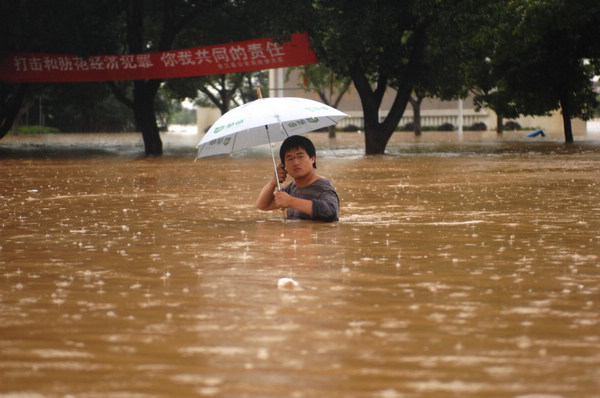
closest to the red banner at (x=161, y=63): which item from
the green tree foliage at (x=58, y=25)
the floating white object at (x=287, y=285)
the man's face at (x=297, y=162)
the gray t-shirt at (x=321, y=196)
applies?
the green tree foliage at (x=58, y=25)

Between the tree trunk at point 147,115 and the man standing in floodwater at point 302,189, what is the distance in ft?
68.7

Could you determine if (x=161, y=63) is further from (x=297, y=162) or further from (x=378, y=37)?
(x=297, y=162)

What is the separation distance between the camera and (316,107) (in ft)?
28.0

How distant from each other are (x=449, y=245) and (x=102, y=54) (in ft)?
82.7

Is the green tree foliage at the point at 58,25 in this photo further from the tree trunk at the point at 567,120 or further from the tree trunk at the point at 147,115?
the tree trunk at the point at 567,120

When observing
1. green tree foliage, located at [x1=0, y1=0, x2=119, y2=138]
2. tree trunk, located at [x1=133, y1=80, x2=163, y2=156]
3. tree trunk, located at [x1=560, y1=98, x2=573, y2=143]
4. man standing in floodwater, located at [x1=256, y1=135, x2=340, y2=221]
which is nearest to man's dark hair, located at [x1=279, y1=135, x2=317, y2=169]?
man standing in floodwater, located at [x1=256, y1=135, x2=340, y2=221]

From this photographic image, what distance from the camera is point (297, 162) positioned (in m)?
8.03

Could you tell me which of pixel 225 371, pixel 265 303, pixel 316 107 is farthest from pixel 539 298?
pixel 316 107

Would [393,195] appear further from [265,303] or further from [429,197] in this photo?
[265,303]

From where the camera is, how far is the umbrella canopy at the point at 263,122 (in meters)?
8.17

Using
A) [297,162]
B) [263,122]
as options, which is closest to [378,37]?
[263,122]

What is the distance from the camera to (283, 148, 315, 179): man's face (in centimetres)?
800

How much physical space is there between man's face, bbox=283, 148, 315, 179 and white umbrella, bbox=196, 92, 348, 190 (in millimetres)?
183

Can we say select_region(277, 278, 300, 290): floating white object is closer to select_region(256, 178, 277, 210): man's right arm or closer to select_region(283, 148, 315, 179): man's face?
select_region(283, 148, 315, 179): man's face
